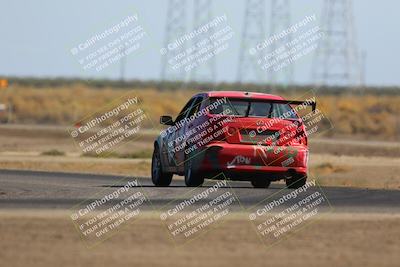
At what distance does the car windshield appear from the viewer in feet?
69.1

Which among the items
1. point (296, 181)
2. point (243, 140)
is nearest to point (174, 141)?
point (243, 140)

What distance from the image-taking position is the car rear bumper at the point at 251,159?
20.7 meters

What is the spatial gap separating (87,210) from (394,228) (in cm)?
Answer: 421

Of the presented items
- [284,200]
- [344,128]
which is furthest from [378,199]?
[344,128]

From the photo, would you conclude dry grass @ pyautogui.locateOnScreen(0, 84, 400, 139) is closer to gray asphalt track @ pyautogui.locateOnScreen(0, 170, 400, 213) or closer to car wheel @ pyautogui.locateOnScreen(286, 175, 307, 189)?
gray asphalt track @ pyautogui.locateOnScreen(0, 170, 400, 213)

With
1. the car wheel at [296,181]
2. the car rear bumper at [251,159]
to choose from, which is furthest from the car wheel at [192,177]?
the car wheel at [296,181]

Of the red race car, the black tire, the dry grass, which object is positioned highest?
the red race car

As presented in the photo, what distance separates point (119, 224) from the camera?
50.6ft

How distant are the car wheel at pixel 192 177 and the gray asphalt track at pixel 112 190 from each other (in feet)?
0.49

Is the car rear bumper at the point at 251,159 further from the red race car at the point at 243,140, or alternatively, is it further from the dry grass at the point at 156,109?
the dry grass at the point at 156,109

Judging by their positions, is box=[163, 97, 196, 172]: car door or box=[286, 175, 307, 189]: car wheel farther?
box=[163, 97, 196, 172]: car door

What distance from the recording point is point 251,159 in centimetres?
2083

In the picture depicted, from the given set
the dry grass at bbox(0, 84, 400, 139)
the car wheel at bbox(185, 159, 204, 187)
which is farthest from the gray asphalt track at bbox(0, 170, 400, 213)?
the dry grass at bbox(0, 84, 400, 139)

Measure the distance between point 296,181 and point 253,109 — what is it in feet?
4.71
